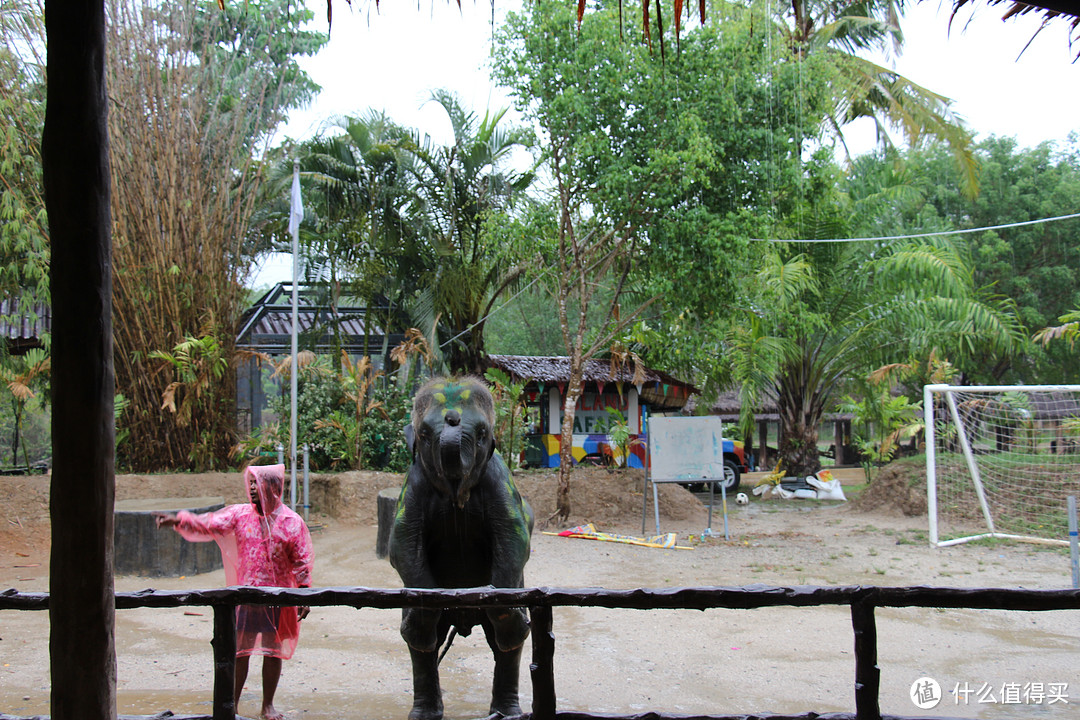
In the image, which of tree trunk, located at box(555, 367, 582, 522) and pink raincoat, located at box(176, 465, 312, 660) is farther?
tree trunk, located at box(555, 367, 582, 522)

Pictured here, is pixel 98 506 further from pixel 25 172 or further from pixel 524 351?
pixel 524 351

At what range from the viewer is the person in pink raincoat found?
142 inches

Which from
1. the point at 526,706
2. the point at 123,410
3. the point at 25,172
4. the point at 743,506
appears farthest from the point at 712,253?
the point at 25,172

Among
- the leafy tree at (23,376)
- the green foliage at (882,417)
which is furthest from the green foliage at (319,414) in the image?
the green foliage at (882,417)

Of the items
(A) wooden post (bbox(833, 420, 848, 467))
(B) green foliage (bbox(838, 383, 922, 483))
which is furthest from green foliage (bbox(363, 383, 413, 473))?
(A) wooden post (bbox(833, 420, 848, 467))

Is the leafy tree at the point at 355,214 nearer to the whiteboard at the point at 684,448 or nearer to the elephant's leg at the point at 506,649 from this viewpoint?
the whiteboard at the point at 684,448

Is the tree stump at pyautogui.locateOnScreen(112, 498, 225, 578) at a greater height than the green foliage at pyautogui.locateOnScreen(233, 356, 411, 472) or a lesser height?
lesser

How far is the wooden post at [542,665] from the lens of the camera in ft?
8.24

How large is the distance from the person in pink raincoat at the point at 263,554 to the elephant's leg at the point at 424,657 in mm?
589

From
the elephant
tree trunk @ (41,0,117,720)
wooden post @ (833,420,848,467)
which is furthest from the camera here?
wooden post @ (833,420,848,467)

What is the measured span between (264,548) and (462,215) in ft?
39.0

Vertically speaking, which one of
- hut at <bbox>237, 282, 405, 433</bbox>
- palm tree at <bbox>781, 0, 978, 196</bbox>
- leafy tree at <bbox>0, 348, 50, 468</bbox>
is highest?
palm tree at <bbox>781, 0, 978, 196</bbox>

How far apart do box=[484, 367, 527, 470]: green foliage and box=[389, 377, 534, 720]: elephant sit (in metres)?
7.48

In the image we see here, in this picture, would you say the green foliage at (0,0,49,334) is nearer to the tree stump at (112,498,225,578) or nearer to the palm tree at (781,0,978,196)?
the tree stump at (112,498,225,578)
